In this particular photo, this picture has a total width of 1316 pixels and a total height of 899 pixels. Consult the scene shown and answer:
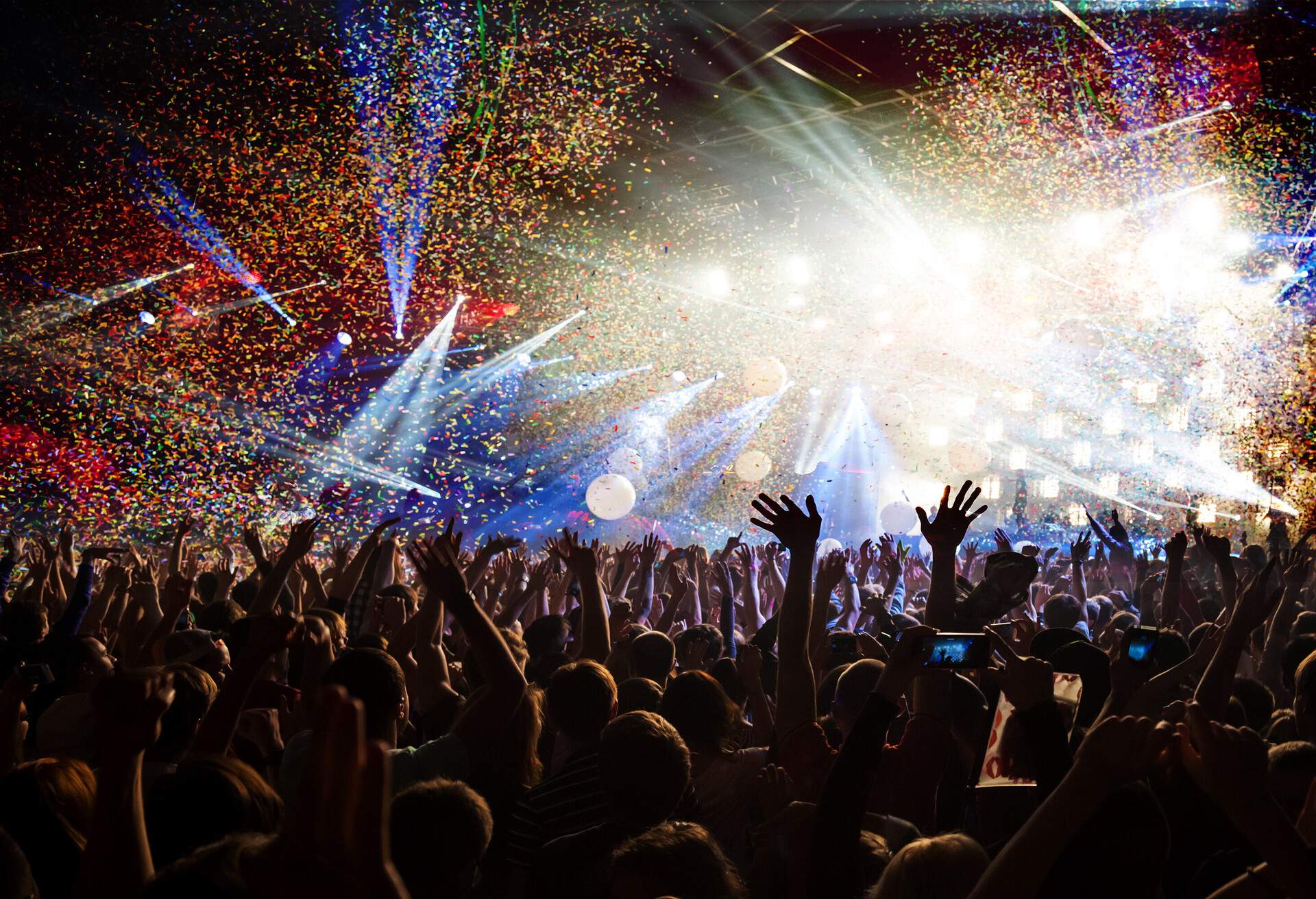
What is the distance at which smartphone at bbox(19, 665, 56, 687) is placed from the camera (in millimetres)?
2402

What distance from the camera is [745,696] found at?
12.3ft

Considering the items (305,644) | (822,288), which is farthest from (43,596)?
(822,288)

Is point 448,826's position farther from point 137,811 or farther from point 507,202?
point 507,202

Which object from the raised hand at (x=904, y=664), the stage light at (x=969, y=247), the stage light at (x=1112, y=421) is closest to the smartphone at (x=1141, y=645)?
the raised hand at (x=904, y=664)

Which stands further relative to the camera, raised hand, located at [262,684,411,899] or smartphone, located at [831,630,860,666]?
smartphone, located at [831,630,860,666]

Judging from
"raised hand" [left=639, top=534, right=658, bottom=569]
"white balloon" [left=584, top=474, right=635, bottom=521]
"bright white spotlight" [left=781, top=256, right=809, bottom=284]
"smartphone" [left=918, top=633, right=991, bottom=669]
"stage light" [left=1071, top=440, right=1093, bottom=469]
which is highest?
"bright white spotlight" [left=781, top=256, right=809, bottom=284]

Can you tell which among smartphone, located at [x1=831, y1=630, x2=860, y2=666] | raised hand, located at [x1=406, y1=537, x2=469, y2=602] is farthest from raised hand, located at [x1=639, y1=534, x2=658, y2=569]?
raised hand, located at [x1=406, y1=537, x2=469, y2=602]

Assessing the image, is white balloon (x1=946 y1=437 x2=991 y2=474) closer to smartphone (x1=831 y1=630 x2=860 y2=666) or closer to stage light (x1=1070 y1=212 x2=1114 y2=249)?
stage light (x1=1070 y1=212 x2=1114 y2=249)

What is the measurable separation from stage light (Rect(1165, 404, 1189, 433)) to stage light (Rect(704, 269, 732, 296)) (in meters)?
17.2

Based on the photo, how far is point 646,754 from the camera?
2.17 m

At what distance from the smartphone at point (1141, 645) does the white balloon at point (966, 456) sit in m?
28.7

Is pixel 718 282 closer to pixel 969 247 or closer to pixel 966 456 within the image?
pixel 969 247

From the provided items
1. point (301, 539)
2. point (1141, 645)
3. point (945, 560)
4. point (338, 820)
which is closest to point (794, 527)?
point (945, 560)

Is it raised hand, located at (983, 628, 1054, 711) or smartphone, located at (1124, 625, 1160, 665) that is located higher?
smartphone, located at (1124, 625, 1160, 665)
